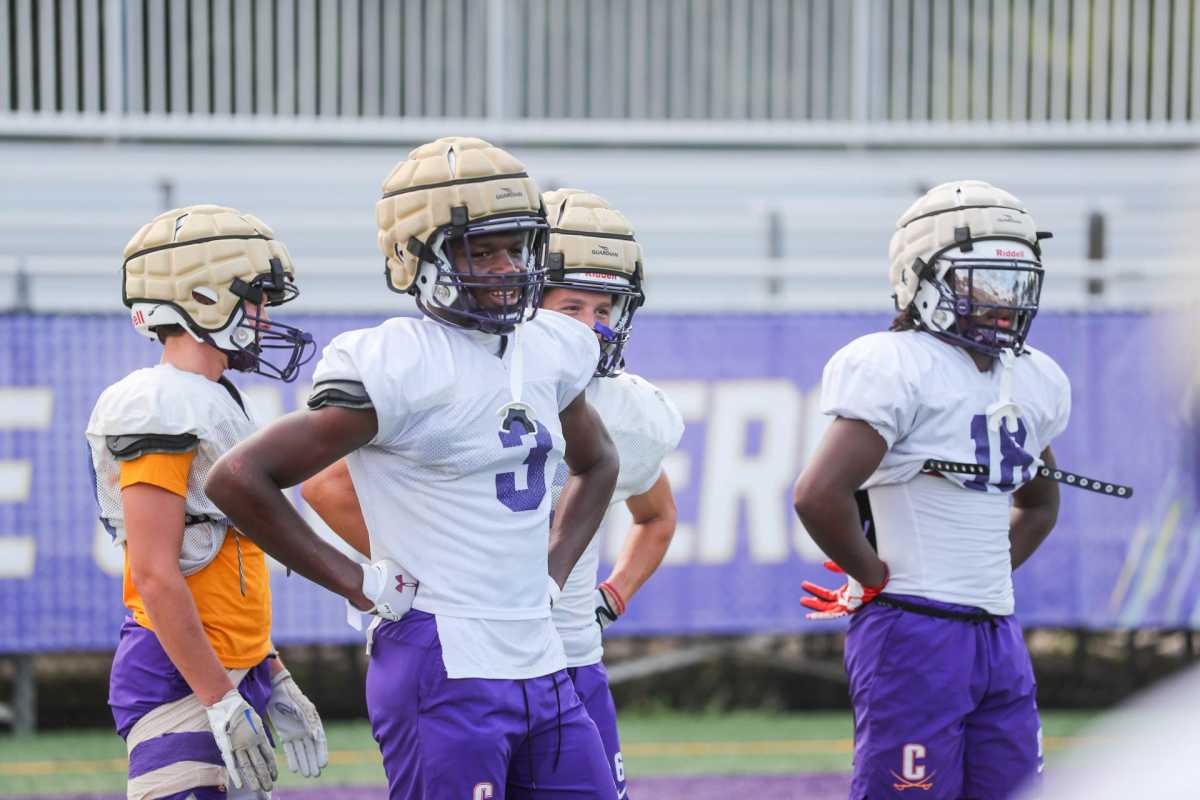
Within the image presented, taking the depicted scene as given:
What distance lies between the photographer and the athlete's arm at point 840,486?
12.3ft

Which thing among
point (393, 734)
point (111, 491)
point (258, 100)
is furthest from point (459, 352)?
point (258, 100)

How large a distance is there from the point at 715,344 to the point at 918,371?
3.48m

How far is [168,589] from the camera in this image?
325cm

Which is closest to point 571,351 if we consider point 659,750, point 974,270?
point 974,270

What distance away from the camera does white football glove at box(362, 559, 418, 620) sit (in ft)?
9.81

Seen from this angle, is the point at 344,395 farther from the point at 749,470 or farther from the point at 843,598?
the point at 749,470

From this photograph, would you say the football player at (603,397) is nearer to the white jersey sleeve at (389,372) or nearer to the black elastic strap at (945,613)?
the black elastic strap at (945,613)

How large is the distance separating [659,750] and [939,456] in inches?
135

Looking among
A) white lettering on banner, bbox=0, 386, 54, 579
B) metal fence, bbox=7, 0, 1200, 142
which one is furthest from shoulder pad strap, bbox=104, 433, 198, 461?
metal fence, bbox=7, 0, 1200, 142

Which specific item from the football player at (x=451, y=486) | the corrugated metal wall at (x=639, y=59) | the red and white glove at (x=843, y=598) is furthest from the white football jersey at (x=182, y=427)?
the corrugated metal wall at (x=639, y=59)

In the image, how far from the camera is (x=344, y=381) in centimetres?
291

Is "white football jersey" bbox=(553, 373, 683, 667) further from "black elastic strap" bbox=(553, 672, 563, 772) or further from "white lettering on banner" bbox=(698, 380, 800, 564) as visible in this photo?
"white lettering on banner" bbox=(698, 380, 800, 564)

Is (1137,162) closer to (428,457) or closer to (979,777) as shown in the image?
(979,777)

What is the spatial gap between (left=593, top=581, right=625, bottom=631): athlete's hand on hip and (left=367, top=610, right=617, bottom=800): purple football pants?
837 millimetres
